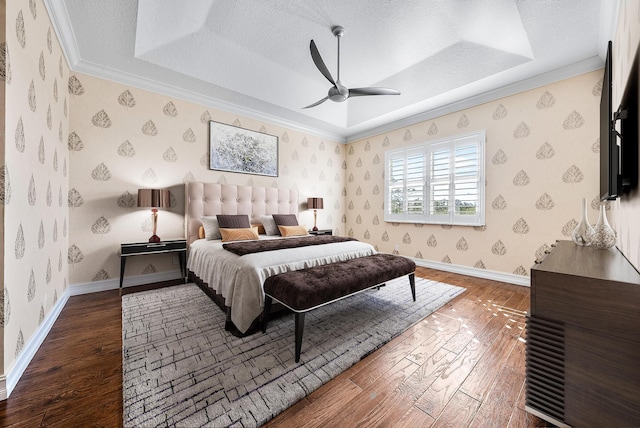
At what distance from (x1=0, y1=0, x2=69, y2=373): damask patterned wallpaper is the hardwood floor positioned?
284 millimetres

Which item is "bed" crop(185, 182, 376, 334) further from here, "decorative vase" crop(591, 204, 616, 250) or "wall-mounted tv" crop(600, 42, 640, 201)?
"wall-mounted tv" crop(600, 42, 640, 201)

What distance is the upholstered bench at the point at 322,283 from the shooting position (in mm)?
1763

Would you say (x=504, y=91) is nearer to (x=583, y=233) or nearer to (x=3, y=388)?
(x=583, y=233)

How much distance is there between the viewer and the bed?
2.02 metres

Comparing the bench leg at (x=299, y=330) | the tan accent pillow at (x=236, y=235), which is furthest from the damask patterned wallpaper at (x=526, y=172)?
the tan accent pillow at (x=236, y=235)

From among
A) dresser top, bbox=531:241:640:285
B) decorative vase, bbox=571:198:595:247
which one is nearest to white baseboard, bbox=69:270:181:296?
dresser top, bbox=531:241:640:285

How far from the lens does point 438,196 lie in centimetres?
424

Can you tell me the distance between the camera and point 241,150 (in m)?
4.32

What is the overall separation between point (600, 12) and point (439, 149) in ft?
7.15

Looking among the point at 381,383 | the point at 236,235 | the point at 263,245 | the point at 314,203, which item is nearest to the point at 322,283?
the point at 381,383

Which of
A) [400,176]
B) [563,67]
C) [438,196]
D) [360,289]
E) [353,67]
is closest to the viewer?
[360,289]

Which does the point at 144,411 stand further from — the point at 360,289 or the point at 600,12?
the point at 600,12

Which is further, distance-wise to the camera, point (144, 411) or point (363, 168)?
point (363, 168)

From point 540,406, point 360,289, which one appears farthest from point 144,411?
point 540,406
